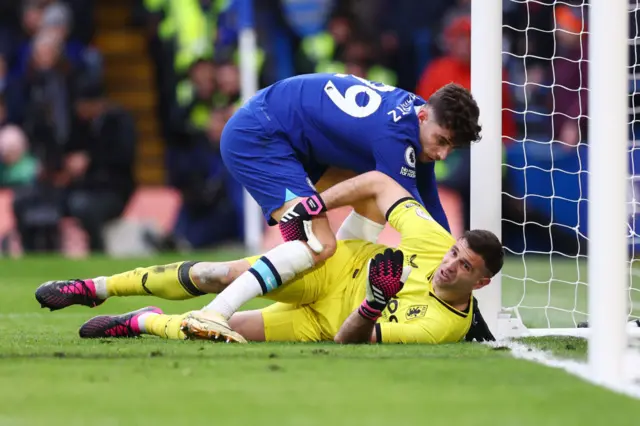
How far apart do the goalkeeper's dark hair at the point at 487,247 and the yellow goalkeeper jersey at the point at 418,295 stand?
0.73 feet

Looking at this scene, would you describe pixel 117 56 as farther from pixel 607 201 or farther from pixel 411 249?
pixel 607 201

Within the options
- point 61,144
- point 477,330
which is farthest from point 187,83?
point 477,330

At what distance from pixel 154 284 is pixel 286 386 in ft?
6.25

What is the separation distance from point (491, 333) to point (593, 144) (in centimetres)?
188

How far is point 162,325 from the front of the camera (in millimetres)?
5754

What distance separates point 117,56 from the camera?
629 inches

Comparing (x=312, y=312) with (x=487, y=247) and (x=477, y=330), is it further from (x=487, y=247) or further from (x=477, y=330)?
(x=487, y=247)

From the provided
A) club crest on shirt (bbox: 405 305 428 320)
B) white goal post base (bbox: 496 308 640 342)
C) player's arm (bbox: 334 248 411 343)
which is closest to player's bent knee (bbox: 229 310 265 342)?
player's arm (bbox: 334 248 411 343)

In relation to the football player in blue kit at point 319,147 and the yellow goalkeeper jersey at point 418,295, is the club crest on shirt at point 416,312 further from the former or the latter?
the football player in blue kit at point 319,147

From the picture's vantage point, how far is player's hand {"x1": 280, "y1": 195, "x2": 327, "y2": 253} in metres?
5.64

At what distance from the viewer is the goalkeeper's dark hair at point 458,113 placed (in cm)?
568

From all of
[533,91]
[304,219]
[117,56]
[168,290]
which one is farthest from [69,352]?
[117,56]

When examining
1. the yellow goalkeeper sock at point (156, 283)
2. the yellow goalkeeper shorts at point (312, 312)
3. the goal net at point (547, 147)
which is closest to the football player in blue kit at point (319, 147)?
the yellow goalkeeper shorts at point (312, 312)

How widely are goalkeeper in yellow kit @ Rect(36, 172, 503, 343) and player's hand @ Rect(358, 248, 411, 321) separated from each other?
10 cm
